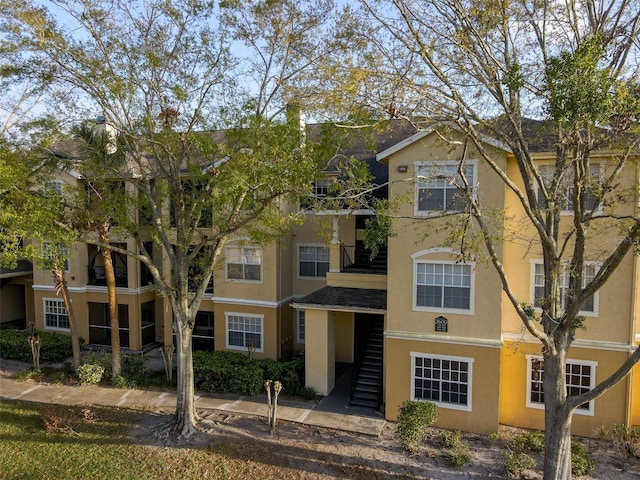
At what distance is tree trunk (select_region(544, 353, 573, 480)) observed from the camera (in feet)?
32.5

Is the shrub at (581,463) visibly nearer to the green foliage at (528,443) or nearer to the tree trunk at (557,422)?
the green foliage at (528,443)

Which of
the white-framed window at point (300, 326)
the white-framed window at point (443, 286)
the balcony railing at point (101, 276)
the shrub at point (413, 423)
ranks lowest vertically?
the shrub at point (413, 423)

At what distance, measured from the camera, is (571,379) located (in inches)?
541

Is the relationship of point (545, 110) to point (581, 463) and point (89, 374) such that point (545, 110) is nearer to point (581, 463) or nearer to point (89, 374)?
point (581, 463)

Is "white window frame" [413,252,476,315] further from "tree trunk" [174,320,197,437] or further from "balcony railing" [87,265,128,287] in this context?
"balcony railing" [87,265,128,287]

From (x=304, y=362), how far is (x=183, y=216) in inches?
294

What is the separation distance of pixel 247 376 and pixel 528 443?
9373 millimetres

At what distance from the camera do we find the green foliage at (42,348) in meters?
20.5

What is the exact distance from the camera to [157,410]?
1541 centimetres

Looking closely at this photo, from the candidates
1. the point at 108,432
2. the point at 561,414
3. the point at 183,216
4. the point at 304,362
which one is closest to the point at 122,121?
the point at 183,216

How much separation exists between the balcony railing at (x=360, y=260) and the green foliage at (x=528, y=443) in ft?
23.3

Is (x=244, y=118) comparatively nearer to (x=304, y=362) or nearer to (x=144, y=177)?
(x=144, y=177)

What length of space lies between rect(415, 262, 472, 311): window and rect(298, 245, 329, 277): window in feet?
21.8

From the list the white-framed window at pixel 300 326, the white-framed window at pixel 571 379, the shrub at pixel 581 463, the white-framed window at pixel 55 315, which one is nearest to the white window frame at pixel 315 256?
the white-framed window at pixel 300 326
